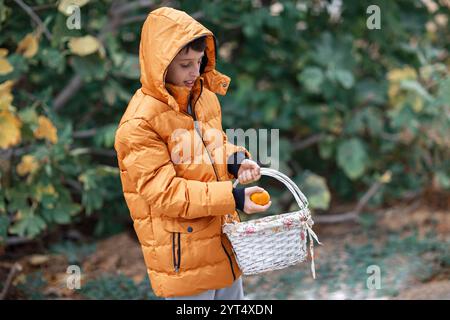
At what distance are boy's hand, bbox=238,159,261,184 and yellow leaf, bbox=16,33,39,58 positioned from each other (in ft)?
5.49

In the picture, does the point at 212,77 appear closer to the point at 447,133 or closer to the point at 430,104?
the point at 430,104

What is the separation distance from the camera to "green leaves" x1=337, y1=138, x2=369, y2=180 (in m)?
4.47

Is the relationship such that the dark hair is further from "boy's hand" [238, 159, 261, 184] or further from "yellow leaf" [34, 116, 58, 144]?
"yellow leaf" [34, 116, 58, 144]

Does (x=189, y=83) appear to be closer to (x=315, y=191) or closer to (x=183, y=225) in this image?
(x=183, y=225)

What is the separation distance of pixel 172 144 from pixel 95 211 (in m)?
2.49

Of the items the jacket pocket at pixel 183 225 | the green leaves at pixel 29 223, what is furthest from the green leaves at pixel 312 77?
the jacket pocket at pixel 183 225

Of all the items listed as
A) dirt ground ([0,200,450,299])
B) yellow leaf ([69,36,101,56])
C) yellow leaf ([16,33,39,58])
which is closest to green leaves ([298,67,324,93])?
dirt ground ([0,200,450,299])

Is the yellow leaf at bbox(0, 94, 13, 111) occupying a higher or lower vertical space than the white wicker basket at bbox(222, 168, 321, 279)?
higher

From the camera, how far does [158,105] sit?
219 centimetres

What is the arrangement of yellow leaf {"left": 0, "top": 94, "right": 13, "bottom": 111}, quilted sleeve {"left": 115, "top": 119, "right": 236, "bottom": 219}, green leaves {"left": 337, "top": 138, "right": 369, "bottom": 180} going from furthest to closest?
green leaves {"left": 337, "top": 138, "right": 369, "bottom": 180}
yellow leaf {"left": 0, "top": 94, "right": 13, "bottom": 111}
quilted sleeve {"left": 115, "top": 119, "right": 236, "bottom": 219}

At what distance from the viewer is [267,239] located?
86.7 inches

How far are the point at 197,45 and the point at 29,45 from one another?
164 cm

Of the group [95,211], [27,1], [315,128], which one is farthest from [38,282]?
[315,128]
